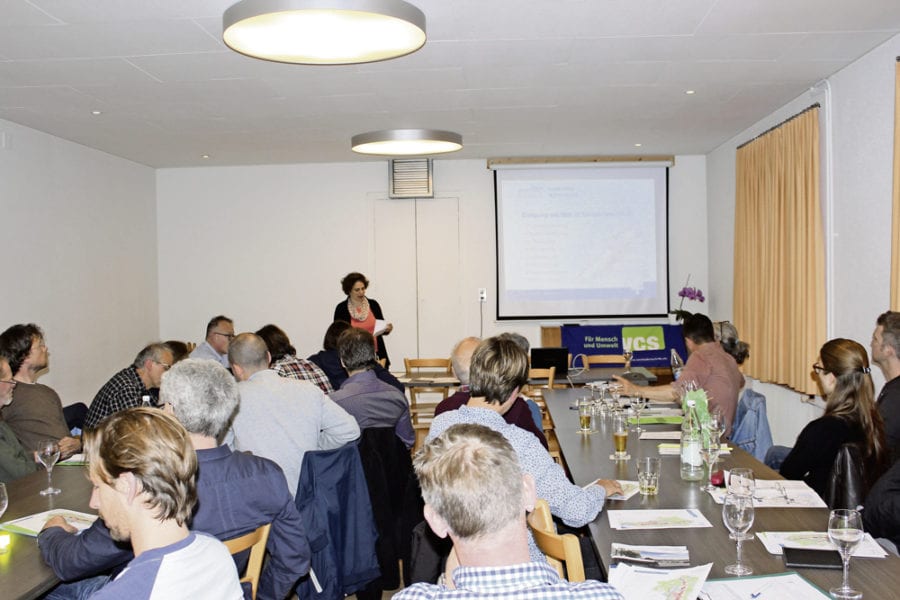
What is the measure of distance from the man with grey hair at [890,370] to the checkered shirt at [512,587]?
Answer: 2.71 meters

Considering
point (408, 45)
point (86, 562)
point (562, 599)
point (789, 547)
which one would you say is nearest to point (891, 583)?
point (789, 547)

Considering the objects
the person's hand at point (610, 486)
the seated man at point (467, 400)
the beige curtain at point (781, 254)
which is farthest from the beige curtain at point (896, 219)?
the person's hand at point (610, 486)

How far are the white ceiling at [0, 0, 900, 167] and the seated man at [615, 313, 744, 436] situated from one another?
1.80m

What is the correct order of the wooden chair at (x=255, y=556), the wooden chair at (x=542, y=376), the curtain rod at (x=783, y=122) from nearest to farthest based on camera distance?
the wooden chair at (x=255, y=556) < the curtain rod at (x=783, y=122) < the wooden chair at (x=542, y=376)

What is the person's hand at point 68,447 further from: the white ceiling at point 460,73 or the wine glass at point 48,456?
the white ceiling at point 460,73

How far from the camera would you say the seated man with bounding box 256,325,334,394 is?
520 centimetres

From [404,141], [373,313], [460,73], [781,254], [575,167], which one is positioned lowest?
[373,313]

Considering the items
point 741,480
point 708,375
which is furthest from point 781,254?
point 741,480

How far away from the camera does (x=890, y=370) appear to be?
4281 mm

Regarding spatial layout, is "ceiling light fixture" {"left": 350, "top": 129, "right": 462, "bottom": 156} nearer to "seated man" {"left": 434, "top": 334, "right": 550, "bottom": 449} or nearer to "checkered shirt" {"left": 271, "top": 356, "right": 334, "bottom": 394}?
"checkered shirt" {"left": 271, "top": 356, "right": 334, "bottom": 394}

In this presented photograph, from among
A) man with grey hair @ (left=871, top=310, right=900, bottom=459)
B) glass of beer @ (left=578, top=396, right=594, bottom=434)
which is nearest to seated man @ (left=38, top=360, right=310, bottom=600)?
glass of beer @ (left=578, top=396, right=594, bottom=434)

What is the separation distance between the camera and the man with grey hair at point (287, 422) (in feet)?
12.4

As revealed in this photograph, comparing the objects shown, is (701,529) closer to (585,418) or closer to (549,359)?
(585,418)

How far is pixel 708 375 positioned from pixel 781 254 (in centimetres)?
281
